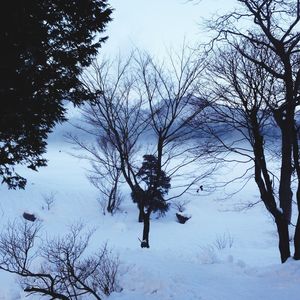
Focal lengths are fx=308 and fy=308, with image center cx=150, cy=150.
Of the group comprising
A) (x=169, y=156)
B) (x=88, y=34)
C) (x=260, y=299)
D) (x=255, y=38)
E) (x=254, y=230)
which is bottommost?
(x=260, y=299)

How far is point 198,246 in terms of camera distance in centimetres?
2025

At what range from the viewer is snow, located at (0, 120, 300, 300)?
7.13 meters

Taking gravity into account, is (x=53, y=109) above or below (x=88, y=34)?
below

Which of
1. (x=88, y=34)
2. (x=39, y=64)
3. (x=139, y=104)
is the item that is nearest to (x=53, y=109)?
(x=39, y=64)

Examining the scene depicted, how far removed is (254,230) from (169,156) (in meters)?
16.3

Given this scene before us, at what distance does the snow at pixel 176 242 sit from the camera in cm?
713

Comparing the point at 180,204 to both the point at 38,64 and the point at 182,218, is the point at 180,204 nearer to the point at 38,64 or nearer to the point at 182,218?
the point at 182,218

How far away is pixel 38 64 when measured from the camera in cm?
575

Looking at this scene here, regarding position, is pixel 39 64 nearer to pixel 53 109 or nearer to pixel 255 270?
pixel 53 109

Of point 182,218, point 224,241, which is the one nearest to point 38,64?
Answer: point 224,241

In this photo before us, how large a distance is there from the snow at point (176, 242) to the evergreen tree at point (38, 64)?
3.91m

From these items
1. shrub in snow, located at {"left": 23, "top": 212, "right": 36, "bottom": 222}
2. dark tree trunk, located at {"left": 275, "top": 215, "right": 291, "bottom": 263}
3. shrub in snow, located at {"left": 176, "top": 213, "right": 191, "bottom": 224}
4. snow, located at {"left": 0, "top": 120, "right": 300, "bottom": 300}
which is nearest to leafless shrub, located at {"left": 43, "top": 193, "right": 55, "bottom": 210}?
snow, located at {"left": 0, "top": 120, "right": 300, "bottom": 300}

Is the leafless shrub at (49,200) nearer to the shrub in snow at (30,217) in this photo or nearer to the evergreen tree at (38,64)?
the shrub in snow at (30,217)

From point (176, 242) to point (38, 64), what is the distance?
1888 cm
